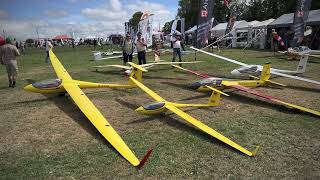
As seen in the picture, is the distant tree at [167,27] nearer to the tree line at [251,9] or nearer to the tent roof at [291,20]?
the tree line at [251,9]

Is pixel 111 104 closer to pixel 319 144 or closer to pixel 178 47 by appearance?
pixel 319 144

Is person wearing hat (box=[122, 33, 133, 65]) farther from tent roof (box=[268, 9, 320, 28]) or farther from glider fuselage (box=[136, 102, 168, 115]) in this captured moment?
tent roof (box=[268, 9, 320, 28])

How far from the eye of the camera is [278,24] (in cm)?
3064

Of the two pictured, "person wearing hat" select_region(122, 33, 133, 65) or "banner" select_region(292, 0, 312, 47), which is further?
"banner" select_region(292, 0, 312, 47)

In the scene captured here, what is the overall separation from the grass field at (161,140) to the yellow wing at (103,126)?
0.67ft

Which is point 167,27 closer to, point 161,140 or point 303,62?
point 303,62

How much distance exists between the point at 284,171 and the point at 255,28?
1281 inches

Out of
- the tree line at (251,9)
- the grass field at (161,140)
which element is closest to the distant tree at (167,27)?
the tree line at (251,9)

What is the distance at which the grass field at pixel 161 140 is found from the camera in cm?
520

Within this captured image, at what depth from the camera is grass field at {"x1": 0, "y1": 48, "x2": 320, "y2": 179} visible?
520 centimetres

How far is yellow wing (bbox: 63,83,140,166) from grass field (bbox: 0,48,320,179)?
204 mm

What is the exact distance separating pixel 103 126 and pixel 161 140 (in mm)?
1368

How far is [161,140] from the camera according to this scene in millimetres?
6535

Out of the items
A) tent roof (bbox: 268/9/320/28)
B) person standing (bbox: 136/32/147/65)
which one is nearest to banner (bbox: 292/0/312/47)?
tent roof (bbox: 268/9/320/28)
